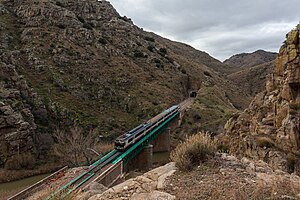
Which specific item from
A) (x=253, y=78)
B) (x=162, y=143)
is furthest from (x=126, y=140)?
(x=253, y=78)

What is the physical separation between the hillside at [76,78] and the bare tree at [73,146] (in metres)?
1.14

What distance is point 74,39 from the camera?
2205 inches

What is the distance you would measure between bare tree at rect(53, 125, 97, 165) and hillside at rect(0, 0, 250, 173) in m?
1.14

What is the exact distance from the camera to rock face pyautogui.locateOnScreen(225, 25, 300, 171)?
1379 cm

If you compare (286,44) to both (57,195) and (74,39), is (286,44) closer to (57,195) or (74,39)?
(57,195)

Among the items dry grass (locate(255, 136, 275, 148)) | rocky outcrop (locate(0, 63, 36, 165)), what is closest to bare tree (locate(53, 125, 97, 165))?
rocky outcrop (locate(0, 63, 36, 165))

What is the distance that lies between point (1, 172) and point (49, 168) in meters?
4.69

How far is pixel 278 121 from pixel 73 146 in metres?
22.4

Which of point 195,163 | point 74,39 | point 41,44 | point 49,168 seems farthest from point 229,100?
point 195,163

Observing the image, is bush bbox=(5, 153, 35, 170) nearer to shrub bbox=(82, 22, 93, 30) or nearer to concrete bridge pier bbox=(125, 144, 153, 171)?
concrete bridge pier bbox=(125, 144, 153, 171)

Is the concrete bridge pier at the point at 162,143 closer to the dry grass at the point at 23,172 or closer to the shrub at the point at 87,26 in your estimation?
the dry grass at the point at 23,172

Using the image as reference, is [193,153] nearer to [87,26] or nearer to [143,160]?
[143,160]

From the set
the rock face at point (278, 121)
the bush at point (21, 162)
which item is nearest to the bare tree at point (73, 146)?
the bush at point (21, 162)

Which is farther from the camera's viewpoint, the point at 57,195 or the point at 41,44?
the point at 41,44
